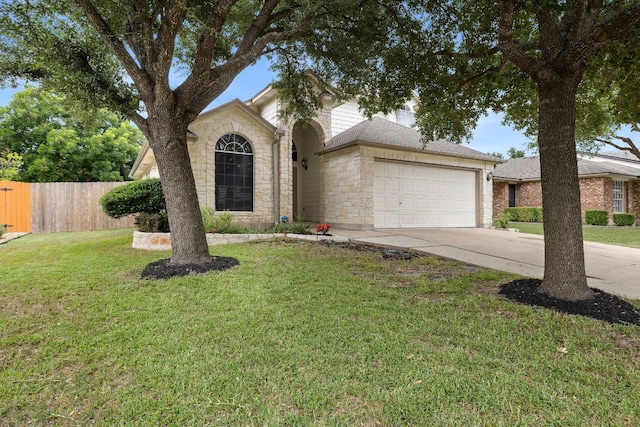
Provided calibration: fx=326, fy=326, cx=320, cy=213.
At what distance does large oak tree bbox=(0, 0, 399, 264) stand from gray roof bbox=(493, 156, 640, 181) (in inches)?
730

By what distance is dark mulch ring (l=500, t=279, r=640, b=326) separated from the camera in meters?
3.37

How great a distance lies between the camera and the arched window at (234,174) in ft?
34.4

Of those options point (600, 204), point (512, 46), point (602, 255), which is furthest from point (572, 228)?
point (600, 204)

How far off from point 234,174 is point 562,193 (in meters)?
9.05

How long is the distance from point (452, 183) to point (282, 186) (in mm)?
6726

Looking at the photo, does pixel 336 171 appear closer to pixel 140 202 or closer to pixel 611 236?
pixel 140 202

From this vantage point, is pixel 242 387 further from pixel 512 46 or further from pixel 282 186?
pixel 282 186

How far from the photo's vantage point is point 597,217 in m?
17.6

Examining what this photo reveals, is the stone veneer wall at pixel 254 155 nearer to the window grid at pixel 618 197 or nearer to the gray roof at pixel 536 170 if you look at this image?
the gray roof at pixel 536 170

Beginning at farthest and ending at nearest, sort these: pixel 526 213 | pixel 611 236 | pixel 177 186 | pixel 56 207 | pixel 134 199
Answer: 1. pixel 526 213
2. pixel 56 207
3. pixel 611 236
4. pixel 134 199
5. pixel 177 186

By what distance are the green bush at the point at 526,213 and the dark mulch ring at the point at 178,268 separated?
1981 centimetres

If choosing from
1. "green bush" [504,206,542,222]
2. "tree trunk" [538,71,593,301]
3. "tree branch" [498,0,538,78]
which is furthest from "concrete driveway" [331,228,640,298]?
"green bush" [504,206,542,222]

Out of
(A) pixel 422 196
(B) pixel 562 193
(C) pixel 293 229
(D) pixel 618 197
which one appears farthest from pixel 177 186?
(D) pixel 618 197

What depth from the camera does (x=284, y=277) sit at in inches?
195
